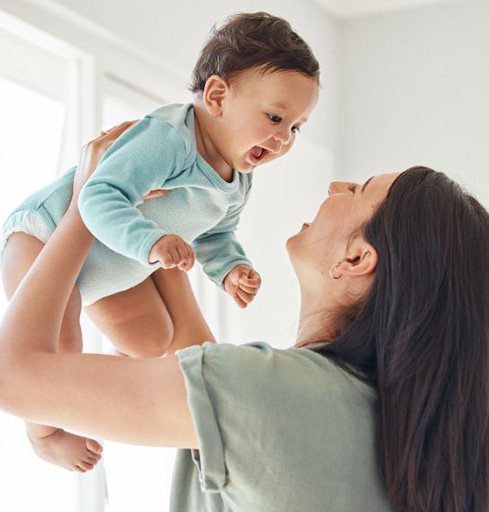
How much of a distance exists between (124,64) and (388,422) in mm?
1754

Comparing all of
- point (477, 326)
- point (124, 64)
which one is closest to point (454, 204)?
point (477, 326)

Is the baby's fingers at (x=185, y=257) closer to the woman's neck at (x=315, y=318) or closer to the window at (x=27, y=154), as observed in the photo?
the woman's neck at (x=315, y=318)

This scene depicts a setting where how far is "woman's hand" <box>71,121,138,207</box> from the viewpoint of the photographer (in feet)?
4.48

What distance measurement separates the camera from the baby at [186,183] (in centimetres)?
135

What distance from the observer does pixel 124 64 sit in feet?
8.88

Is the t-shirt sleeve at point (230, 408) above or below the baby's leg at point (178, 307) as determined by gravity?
below

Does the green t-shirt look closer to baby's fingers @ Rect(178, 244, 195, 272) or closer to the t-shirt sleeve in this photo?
the t-shirt sleeve

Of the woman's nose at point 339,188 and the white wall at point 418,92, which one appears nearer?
the woman's nose at point 339,188

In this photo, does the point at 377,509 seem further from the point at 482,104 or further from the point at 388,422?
the point at 482,104

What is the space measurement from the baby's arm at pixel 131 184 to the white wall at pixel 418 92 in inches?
91.1

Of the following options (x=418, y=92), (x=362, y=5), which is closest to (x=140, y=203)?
(x=418, y=92)

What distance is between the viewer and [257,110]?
1.49 meters

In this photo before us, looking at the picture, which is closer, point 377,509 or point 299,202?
point 377,509

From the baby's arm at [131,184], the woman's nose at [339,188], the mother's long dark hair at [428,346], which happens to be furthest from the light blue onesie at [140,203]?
the mother's long dark hair at [428,346]
